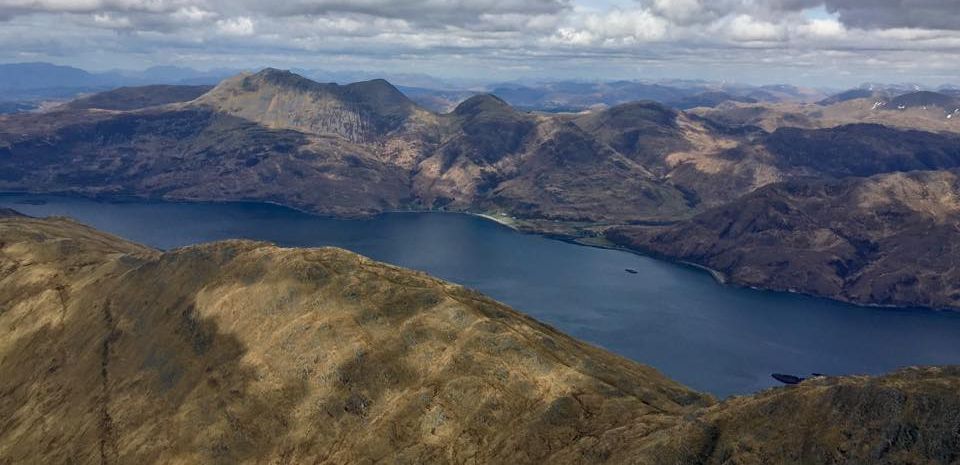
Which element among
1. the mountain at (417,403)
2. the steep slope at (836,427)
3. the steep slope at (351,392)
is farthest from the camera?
the steep slope at (351,392)

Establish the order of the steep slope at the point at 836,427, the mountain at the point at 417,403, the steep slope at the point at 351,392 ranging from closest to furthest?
the steep slope at the point at 836,427 < the mountain at the point at 417,403 < the steep slope at the point at 351,392

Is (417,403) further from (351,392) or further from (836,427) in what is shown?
(836,427)

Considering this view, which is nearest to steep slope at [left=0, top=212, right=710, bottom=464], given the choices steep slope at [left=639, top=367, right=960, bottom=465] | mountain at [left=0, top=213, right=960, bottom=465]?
mountain at [left=0, top=213, right=960, bottom=465]

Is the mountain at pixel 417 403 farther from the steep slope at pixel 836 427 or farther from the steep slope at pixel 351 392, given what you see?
the steep slope at pixel 351 392

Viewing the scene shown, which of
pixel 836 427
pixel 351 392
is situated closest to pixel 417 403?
pixel 351 392

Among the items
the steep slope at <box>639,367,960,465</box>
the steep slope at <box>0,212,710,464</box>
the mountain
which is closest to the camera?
the steep slope at <box>639,367,960,465</box>

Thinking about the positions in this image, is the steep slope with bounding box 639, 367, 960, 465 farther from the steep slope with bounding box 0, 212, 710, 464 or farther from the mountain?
the steep slope with bounding box 0, 212, 710, 464

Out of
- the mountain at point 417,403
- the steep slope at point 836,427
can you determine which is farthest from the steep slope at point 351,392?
the steep slope at point 836,427

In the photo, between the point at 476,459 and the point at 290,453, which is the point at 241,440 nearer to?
the point at 290,453
